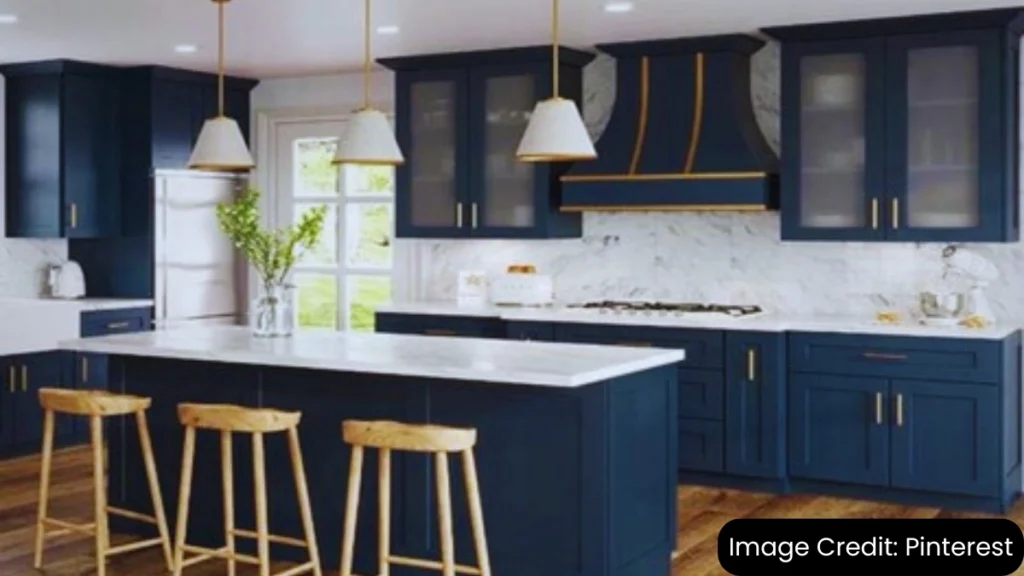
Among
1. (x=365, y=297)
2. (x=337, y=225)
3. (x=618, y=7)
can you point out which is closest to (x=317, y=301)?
(x=365, y=297)

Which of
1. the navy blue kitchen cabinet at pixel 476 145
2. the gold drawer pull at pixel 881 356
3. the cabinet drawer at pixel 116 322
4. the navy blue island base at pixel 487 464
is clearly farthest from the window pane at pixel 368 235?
the gold drawer pull at pixel 881 356

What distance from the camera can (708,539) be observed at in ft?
18.7

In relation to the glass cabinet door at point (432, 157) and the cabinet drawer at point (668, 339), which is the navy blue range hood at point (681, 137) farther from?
the glass cabinet door at point (432, 157)

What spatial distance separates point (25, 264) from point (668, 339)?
164 inches

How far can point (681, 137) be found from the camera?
23.0ft

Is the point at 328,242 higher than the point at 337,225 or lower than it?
lower

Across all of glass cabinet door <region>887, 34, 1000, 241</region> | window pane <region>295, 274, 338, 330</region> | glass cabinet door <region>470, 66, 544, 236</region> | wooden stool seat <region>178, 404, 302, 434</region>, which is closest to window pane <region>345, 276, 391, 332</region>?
window pane <region>295, 274, 338, 330</region>

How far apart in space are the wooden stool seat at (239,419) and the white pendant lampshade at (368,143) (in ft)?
3.49

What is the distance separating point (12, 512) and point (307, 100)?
352 centimetres

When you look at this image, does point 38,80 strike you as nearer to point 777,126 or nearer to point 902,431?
point 777,126

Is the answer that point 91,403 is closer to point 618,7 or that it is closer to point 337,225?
point 618,7

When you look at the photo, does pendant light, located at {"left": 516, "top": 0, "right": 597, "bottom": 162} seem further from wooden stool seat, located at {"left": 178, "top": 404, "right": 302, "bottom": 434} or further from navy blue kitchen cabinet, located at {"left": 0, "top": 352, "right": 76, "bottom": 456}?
navy blue kitchen cabinet, located at {"left": 0, "top": 352, "right": 76, "bottom": 456}

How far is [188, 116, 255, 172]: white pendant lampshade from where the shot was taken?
5.57 meters

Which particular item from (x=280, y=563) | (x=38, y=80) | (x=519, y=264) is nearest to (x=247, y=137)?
(x=38, y=80)
